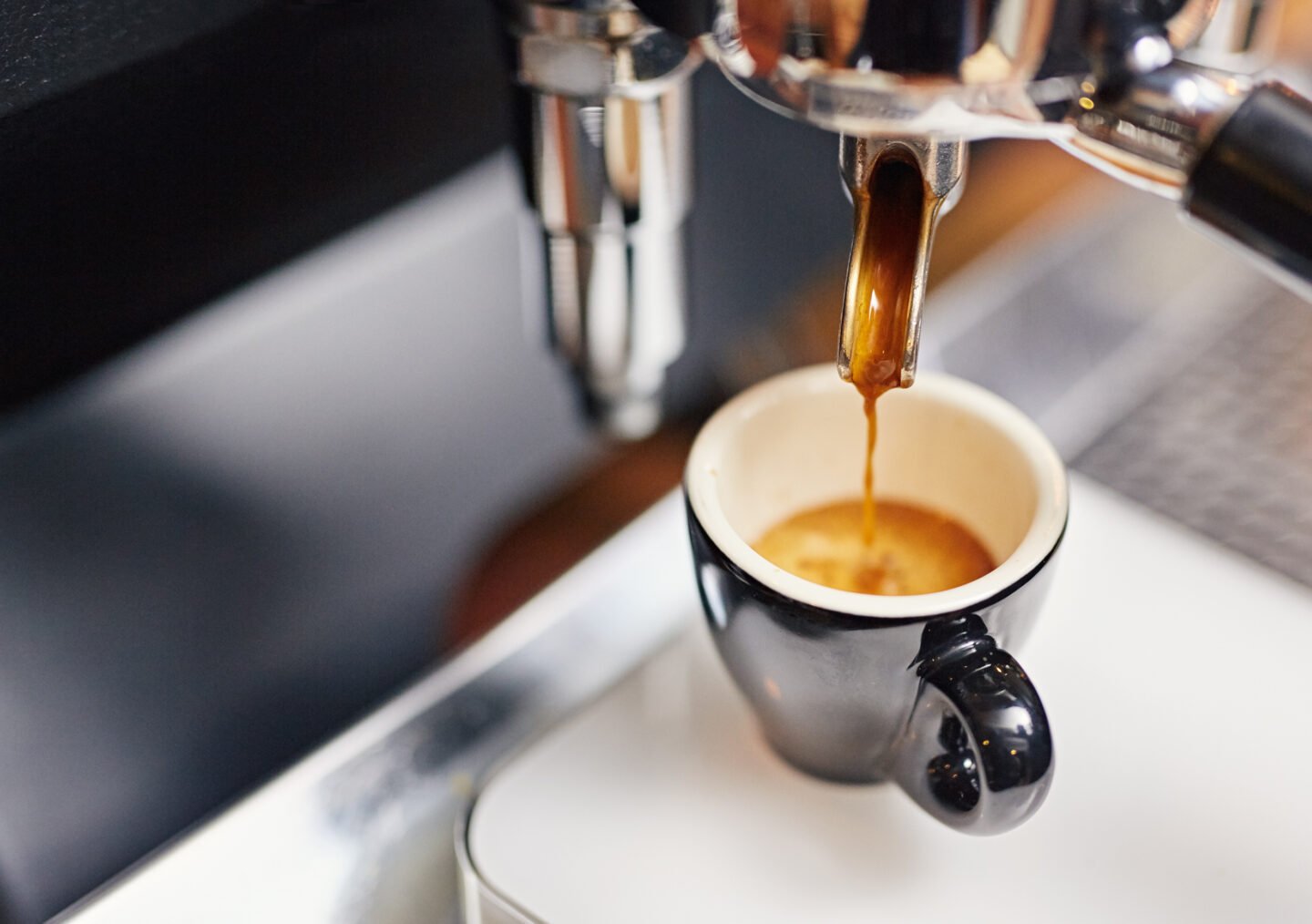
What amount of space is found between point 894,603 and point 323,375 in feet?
0.59

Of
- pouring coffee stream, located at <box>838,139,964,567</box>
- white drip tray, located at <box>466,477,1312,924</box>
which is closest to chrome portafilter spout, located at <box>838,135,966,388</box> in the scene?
pouring coffee stream, located at <box>838,139,964,567</box>

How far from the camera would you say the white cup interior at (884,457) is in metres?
0.28

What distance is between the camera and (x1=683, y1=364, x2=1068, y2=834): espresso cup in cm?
24

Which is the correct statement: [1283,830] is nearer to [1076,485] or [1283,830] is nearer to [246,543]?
[1076,485]

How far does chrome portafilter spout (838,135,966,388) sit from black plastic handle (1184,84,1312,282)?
0.14ft

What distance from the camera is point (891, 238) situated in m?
0.22

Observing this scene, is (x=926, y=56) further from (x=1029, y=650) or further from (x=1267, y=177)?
(x=1029, y=650)

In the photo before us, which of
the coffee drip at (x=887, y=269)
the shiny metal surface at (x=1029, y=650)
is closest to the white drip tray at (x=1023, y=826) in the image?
the shiny metal surface at (x=1029, y=650)

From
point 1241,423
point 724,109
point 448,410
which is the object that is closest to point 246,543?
point 448,410

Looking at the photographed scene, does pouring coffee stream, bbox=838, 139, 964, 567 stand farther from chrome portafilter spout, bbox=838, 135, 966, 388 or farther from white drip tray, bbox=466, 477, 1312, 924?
white drip tray, bbox=466, 477, 1312, 924

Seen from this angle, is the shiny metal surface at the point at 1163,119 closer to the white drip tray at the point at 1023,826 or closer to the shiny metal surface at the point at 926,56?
the shiny metal surface at the point at 926,56

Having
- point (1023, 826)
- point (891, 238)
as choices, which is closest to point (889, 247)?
point (891, 238)

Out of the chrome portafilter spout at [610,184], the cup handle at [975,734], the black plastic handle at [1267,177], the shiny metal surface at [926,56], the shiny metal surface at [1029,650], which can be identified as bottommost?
the shiny metal surface at [1029,650]

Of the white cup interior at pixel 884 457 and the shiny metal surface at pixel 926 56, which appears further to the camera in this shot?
the white cup interior at pixel 884 457
